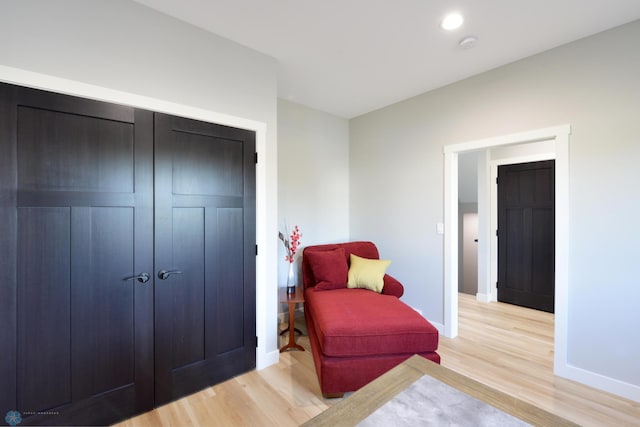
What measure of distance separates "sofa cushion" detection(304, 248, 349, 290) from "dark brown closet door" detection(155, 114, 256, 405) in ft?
2.65

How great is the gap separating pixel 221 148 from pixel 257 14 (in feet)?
3.19

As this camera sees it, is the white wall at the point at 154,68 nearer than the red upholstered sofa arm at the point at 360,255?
Yes

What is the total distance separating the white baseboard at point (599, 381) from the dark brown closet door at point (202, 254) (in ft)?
8.41

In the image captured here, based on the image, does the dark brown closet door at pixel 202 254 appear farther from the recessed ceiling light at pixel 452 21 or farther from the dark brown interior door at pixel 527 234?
the dark brown interior door at pixel 527 234

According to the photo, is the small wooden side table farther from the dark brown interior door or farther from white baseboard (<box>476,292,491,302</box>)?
the dark brown interior door

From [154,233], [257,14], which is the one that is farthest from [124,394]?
[257,14]

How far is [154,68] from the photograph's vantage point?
6.11 feet

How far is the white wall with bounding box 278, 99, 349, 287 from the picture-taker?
3.40 meters

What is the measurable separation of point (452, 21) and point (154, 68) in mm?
2114

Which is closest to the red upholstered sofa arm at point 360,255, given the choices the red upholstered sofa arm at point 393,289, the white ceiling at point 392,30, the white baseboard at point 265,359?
the red upholstered sofa arm at point 393,289

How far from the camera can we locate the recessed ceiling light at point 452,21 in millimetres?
1918

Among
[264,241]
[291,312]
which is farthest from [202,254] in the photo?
[291,312]

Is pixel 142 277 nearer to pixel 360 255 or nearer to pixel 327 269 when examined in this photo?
pixel 327 269

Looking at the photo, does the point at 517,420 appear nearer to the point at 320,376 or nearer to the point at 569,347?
the point at 320,376
